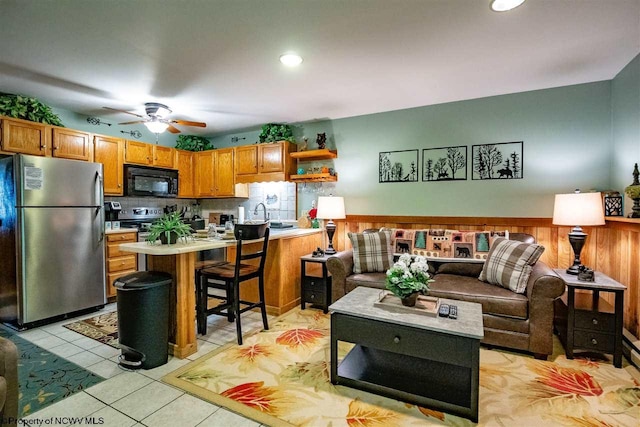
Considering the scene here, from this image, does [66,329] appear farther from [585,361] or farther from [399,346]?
[585,361]

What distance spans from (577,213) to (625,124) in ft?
3.07

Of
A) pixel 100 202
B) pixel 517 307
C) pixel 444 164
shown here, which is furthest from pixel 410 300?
pixel 100 202

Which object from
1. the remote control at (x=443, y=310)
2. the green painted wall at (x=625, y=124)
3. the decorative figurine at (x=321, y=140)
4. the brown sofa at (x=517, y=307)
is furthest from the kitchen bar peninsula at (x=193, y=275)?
the green painted wall at (x=625, y=124)

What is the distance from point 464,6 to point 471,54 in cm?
70

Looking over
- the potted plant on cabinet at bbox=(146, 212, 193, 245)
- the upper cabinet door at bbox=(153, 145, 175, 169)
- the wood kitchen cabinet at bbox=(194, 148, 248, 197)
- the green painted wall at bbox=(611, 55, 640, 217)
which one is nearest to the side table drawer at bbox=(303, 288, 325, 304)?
the potted plant on cabinet at bbox=(146, 212, 193, 245)

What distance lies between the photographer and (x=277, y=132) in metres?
4.58

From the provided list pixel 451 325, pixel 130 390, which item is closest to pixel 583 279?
pixel 451 325

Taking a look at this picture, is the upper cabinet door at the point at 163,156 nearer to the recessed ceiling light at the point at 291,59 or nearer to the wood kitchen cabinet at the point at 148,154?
the wood kitchen cabinet at the point at 148,154

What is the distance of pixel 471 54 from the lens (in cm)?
253

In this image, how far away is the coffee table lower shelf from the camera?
1861 millimetres

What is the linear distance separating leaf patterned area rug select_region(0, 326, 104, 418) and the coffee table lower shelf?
1.80 meters

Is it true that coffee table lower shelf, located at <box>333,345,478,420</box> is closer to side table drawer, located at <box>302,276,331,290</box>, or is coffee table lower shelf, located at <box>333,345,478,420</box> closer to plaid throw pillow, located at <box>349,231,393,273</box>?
plaid throw pillow, located at <box>349,231,393,273</box>

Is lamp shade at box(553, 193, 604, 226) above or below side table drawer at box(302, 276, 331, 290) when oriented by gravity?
above

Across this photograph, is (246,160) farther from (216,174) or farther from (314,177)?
(314,177)
